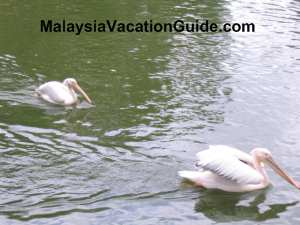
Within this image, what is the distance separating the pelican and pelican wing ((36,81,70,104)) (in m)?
3.02

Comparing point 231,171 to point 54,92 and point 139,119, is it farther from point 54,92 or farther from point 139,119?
point 54,92

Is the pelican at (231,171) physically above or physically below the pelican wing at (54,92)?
below

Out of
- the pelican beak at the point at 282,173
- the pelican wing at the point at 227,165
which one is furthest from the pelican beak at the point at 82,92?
the pelican beak at the point at 282,173

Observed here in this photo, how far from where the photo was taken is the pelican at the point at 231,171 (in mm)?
6609

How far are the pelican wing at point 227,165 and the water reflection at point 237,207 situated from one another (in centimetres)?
19

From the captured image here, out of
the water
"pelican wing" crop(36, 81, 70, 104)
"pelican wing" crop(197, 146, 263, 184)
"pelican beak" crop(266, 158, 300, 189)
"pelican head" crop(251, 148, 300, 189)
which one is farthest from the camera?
"pelican wing" crop(36, 81, 70, 104)

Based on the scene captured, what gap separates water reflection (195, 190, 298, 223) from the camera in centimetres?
641

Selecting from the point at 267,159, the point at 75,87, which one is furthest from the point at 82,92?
the point at 267,159

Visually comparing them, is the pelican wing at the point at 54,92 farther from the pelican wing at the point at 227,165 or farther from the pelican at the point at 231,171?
the pelican wing at the point at 227,165

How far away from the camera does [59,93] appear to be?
9.19 m

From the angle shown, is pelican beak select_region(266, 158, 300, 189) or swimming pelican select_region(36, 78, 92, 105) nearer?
pelican beak select_region(266, 158, 300, 189)

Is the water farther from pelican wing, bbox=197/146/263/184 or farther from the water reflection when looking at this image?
pelican wing, bbox=197/146/263/184

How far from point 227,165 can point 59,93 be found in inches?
136

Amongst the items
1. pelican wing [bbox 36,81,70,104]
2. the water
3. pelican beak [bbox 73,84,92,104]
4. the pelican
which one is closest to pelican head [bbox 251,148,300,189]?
the pelican
